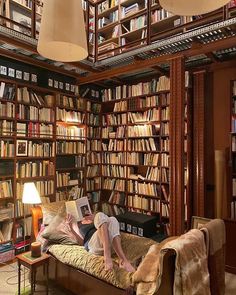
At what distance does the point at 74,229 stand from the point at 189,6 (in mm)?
2867

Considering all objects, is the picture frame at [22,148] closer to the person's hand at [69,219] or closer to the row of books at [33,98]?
the row of books at [33,98]

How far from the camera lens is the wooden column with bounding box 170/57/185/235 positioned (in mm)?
3486

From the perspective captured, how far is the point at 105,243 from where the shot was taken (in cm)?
273

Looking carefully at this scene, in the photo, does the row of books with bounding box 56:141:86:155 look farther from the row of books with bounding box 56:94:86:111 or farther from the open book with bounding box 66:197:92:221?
the open book with bounding box 66:197:92:221

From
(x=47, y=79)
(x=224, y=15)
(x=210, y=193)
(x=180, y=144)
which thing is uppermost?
(x=224, y=15)

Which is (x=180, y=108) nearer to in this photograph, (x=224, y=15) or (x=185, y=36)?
(x=185, y=36)

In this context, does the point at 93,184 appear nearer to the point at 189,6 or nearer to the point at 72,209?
the point at 72,209

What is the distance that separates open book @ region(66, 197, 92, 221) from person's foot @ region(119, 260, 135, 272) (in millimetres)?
→ 1050

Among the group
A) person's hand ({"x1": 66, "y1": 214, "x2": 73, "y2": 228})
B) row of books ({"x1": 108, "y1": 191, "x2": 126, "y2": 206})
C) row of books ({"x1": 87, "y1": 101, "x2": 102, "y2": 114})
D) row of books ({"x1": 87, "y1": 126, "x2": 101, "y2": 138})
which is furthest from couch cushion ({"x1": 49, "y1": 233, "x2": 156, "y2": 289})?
row of books ({"x1": 87, "y1": 101, "x2": 102, "y2": 114})

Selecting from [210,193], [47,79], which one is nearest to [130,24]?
[47,79]

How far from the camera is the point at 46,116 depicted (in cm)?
446

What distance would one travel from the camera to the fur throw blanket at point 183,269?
76.0 inches

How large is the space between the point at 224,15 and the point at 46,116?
2997 mm

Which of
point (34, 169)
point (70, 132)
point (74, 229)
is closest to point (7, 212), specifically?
point (34, 169)
